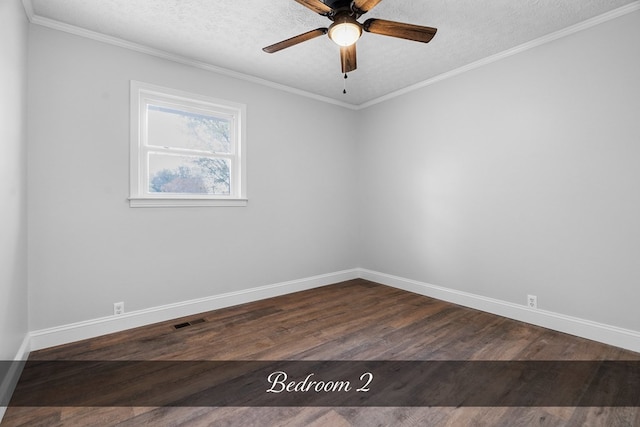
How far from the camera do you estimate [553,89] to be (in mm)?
2814

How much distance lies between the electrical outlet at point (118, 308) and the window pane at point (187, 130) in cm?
160

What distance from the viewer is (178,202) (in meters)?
3.17

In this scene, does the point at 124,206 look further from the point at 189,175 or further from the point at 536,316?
the point at 536,316

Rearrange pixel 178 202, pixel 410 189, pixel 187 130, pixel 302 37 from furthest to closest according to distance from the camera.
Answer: pixel 410 189, pixel 187 130, pixel 178 202, pixel 302 37

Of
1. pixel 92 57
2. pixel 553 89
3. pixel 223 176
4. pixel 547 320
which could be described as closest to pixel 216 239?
pixel 223 176

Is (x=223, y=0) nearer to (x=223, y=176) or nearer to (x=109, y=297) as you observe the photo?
(x=223, y=176)

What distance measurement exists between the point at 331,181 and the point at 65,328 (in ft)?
11.2

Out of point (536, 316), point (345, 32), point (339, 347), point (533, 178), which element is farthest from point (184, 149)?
point (536, 316)

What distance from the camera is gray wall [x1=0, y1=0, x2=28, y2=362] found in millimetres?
1750

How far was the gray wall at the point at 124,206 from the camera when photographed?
2533 mm

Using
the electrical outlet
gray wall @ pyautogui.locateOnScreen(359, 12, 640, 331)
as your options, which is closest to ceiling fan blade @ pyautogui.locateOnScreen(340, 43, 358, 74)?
gray wall @ pyautogui.locateOnScreen(359, 12, 640, 331)

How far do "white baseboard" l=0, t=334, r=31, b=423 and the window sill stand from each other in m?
1.33

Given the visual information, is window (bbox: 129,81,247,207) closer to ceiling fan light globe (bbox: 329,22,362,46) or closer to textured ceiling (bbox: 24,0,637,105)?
textured ceiling (bbox: 24,0,637,105)

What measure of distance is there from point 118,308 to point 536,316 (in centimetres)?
403
